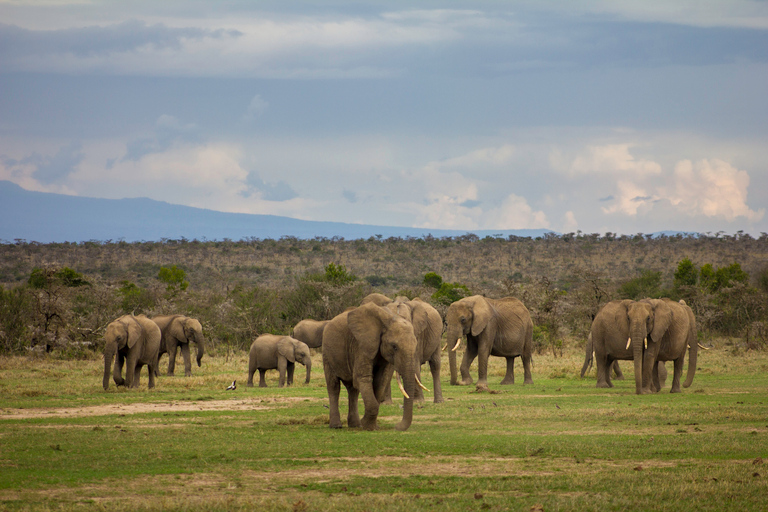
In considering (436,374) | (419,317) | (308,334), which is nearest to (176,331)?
(308,334)

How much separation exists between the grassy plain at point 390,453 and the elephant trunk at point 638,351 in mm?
427

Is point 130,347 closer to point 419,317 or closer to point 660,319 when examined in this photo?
point 419,317

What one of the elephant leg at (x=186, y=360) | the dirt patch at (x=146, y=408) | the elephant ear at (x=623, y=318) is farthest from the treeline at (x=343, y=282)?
the elephant ear at (x=623, y=318)

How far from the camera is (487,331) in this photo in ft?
82.7

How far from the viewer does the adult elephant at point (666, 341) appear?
22453 millimetres

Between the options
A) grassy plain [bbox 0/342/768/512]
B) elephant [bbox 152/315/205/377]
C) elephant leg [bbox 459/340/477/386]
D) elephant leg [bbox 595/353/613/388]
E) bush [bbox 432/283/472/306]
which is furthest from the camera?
bush [bbox 432/283/472/306]

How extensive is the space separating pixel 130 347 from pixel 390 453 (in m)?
13.2

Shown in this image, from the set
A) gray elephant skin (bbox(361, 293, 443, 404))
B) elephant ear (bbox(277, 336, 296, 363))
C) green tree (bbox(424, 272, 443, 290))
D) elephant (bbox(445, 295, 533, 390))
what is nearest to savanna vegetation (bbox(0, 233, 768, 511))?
gray elephant skin (bbox(361, 293, 443, 404))

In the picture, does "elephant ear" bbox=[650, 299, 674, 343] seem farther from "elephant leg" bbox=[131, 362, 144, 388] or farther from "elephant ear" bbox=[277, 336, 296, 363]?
"elephant leg" bbox=[131, 362, 144, 388]

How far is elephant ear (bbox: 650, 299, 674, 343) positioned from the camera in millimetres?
22344

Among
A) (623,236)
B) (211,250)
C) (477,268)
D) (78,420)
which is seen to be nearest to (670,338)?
(78,420)

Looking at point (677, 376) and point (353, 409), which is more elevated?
point (677, 376)

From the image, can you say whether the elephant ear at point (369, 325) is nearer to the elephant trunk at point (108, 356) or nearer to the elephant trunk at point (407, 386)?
the elephant trunk at point (407, 386)

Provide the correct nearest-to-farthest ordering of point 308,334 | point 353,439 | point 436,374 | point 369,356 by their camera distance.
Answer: point 353,439 → point 369,356 → point 436,374 → point 308,334
